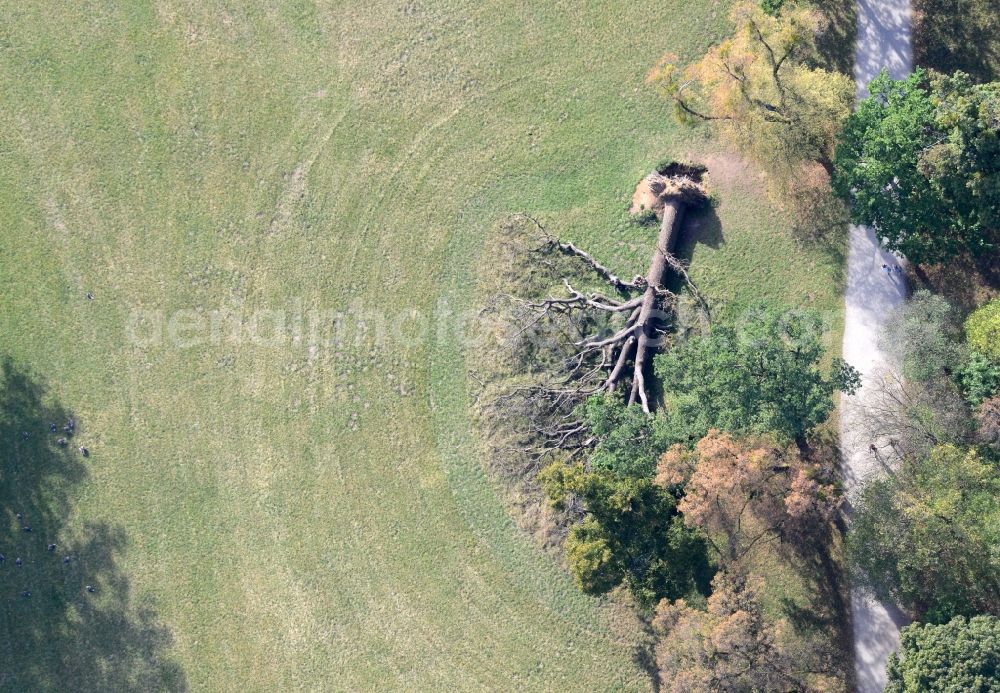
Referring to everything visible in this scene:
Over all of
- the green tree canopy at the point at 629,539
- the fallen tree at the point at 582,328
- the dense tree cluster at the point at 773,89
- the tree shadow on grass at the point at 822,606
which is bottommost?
the tree shadow on grass at the point at 822,606

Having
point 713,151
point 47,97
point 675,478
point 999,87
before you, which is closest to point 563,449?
point 675,478

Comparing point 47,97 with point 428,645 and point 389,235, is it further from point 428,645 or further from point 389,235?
point 428,645

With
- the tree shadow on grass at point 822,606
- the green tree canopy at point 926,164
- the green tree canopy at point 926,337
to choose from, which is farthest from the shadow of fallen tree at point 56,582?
the green tree canopy at point 926,164

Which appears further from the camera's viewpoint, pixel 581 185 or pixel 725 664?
pixel 581 185

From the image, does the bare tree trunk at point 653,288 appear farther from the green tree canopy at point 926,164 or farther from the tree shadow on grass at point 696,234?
the green tree canopy at point 926,164

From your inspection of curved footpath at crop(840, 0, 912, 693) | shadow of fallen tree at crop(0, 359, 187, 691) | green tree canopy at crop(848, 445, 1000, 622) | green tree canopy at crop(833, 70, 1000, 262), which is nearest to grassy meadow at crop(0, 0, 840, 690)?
shadow of fallen tree at crop(0, 359, 187, 691)

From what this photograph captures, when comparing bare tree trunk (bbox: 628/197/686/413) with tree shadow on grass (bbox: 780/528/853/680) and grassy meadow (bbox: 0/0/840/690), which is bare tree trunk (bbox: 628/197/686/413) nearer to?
grassy meadow (bbox: 0/0/840/690)

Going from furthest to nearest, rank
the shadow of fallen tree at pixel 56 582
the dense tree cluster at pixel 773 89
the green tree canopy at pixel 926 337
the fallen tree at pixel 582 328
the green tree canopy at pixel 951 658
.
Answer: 1. the shadow of fallen tree at pixel 56 582
2. the fallen tree at pixel 582 328
3. the dense tree cluster at pixel 773 89
4. the green tree canopy at pixel 926 337
5. the green tree canopy at pixel 951 658
